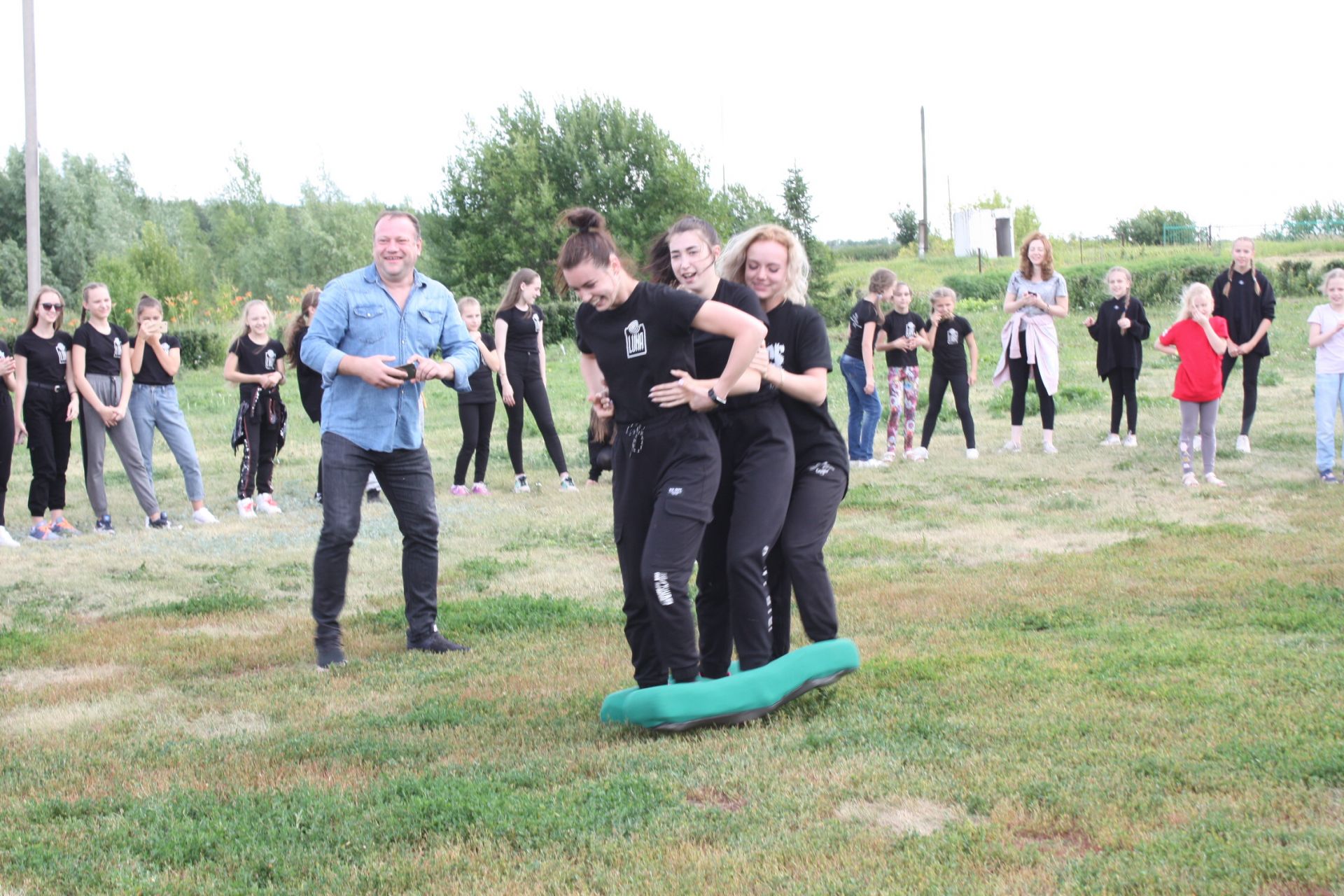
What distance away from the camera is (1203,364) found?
35.9ft

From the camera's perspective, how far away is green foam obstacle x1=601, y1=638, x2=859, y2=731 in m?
4.85

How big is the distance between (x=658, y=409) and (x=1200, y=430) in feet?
26.0

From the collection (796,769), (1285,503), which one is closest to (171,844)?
(796,769)

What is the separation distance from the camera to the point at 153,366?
11.0 metres

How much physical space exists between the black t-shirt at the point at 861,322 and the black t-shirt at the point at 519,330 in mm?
3221

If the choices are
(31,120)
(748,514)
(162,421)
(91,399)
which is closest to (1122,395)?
(162,421)

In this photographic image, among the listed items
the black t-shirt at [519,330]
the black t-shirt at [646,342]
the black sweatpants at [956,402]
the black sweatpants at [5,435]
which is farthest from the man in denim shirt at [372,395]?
the black sweatpants at [956,402]

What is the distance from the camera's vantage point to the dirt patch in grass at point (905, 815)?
3.82 metres

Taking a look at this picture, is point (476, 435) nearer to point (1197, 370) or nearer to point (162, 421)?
point (162, 421)

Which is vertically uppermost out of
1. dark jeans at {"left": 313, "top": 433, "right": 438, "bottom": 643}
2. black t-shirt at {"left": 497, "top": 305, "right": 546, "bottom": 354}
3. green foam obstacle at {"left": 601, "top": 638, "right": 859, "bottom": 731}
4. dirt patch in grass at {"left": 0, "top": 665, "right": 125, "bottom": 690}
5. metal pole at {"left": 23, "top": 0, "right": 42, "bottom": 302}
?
metal pole at {"left": 23, "top": 0, "right": 42, "bottom": 302}

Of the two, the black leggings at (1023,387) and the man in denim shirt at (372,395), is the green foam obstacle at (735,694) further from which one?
the black leggings at (1023,387)

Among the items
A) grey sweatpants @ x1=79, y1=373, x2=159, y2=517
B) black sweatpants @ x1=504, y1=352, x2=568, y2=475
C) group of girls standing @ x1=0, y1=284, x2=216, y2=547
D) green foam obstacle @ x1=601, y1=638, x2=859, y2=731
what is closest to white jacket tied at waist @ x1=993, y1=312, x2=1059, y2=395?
black sweatpants @ x1=504, y1=352, x2=568, y2=475

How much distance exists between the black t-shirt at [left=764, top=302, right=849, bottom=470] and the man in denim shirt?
1.82 m

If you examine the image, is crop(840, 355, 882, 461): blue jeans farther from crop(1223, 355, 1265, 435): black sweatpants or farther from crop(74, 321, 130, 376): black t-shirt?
crop(74, 321, 130, 376): black t-shirt
